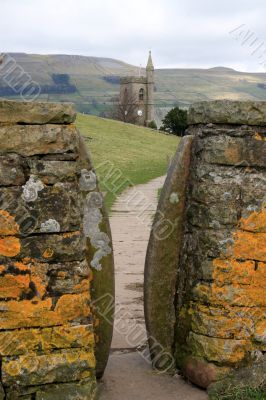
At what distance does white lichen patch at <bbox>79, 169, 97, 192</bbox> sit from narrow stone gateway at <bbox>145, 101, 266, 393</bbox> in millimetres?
722

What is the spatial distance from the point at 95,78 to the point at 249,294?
196 meters

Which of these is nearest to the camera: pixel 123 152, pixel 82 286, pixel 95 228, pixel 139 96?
pixel 82 286

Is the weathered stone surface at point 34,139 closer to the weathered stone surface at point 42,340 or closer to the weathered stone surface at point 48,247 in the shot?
the weathered stone surface at point 48,247

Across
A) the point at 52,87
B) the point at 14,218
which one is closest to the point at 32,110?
the point at 14,218

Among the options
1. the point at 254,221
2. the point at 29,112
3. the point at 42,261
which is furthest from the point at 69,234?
the point at 254,221

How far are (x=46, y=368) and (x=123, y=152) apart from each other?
34.8m

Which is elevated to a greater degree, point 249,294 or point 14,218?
point 14,218

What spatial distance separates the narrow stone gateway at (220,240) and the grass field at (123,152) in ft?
42.0

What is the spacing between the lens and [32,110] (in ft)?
15.4

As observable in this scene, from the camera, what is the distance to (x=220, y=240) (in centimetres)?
545

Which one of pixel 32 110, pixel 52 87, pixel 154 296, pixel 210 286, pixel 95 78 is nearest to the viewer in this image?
pixel 32 110

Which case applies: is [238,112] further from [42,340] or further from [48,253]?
[42,340]

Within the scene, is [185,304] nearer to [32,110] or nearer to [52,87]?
[32,110]

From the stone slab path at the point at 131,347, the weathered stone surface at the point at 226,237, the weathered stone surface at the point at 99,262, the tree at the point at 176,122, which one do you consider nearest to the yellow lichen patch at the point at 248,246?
the weathered stone surface at the point at 226,237
